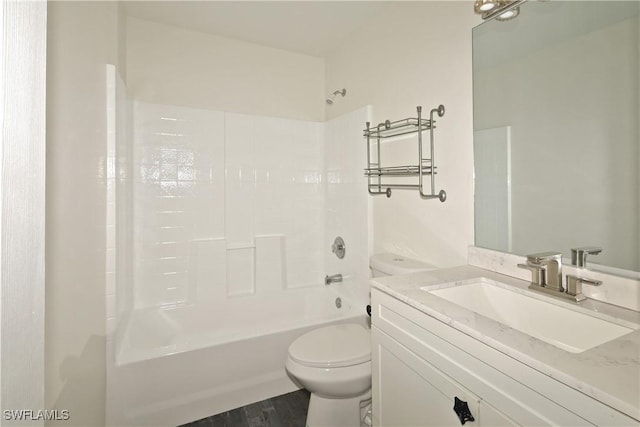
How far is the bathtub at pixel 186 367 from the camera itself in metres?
1.65

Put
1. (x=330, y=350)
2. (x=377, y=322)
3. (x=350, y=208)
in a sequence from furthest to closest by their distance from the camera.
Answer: (x=350, y=208)
(x=330, y=350)
(x=377, y=322)

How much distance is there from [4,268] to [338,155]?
2411 millimetres

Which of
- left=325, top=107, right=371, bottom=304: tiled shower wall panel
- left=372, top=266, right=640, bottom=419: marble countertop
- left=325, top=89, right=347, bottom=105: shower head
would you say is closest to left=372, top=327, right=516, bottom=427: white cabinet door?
left=372, top=266, right=640, bottom=419: marble countertop

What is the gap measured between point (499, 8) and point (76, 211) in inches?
81.1

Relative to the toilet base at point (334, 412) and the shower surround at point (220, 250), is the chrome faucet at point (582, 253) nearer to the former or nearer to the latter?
the toilet base at point (334, 412)

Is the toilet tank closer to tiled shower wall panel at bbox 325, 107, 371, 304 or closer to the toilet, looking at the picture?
the toilet

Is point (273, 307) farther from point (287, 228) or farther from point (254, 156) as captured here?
point (254, 156)

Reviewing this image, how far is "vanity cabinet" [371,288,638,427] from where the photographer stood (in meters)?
0.65

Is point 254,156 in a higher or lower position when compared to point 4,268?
higher

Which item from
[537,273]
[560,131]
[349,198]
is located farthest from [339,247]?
[560,131]

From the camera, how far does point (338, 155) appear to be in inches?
105

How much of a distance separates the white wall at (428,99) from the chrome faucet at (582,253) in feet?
1.50

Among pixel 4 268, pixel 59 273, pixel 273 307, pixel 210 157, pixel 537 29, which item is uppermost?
pixel 537 29

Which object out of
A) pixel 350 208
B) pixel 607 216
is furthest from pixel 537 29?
pixel 350 208
